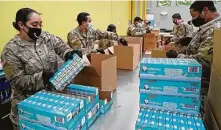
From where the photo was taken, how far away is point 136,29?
5547 mm

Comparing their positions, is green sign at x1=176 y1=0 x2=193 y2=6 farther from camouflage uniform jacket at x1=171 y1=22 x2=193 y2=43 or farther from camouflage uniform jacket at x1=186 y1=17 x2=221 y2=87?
camouflage uniform jacket at x1=186 y1=17 x2=221 y2=87

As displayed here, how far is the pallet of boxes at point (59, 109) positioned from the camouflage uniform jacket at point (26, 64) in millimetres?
132

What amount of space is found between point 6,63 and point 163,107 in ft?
3.88

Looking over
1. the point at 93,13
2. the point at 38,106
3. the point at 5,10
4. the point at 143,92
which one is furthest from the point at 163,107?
the point at 93,13

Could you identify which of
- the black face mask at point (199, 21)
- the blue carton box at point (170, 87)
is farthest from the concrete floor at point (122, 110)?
the black face mask at point (199, 21)

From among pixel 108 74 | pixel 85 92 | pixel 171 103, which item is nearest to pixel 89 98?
pixel 85 92

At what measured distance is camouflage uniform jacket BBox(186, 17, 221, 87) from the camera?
1319 mm

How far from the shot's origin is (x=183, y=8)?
7.76m

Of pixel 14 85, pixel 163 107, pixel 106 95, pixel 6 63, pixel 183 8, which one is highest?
pixel 183 8

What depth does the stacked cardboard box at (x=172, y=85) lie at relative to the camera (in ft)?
3.64

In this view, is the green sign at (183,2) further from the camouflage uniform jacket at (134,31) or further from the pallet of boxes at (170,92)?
the pallet of boxes at (170,92)

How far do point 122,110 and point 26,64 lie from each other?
3.41 ft

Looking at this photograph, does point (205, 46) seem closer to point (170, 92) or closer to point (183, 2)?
point (170, 92)

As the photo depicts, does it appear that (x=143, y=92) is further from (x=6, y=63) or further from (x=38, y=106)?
(x=6, y=63)
